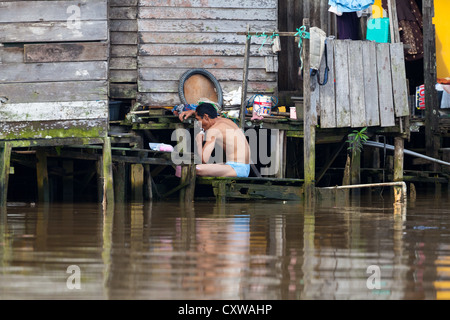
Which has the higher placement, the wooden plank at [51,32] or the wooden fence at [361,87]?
the wooden plank at [51,32]

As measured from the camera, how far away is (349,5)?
13.9m

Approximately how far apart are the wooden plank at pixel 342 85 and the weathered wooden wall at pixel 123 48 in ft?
11.3

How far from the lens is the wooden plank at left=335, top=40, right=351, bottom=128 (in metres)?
13.0

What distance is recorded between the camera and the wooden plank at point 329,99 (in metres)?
12.9

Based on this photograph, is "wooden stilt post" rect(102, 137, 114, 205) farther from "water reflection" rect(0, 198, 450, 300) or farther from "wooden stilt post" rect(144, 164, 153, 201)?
"water reflection" rect(0, 198, 450, 300)

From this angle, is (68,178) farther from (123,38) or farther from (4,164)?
(4,164)

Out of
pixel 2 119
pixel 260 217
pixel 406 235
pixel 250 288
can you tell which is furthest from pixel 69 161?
pixel 250 288

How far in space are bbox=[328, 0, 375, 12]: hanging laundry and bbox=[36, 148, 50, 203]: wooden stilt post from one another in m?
5.45

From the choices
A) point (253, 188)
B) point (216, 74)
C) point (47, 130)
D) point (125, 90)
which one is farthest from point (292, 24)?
point (47, 130)

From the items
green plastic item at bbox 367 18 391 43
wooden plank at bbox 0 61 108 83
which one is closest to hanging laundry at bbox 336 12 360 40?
green plastic item at bbox 367 18 391 43

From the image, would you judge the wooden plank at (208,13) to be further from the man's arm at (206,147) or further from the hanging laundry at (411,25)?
the hanging laundry at (411,25)

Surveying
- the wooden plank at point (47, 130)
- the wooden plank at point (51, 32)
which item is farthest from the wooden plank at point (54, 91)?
the wooden plank at point (51, 32)
